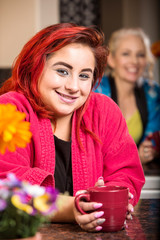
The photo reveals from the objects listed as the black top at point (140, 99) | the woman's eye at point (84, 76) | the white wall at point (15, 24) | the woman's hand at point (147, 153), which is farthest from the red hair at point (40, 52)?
the white wall at point (15, 24)

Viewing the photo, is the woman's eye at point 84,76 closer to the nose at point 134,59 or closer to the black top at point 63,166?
the black top at point 63,166

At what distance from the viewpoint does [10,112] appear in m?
0.61

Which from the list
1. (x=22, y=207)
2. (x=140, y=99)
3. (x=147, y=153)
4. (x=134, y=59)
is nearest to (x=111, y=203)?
(x=22, y=207)

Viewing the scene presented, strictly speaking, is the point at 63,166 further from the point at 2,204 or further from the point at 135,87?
the point at 135,87

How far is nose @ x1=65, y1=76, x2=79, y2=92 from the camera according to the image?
118 cm

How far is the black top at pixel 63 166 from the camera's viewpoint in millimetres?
1267

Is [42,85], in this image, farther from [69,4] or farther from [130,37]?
[69,4]

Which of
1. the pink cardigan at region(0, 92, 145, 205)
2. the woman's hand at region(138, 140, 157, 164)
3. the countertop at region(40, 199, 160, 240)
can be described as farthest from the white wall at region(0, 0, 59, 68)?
the countertop at region(40, 199, 160, 240)

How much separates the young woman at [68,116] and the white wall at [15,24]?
196 cm

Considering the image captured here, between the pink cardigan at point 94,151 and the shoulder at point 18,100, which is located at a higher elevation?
the shoulder at point 18,100

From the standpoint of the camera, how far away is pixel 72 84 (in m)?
1.19

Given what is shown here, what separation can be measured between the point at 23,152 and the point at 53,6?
266 centimetres

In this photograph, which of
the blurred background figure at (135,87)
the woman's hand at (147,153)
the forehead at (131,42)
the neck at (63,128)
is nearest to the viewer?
the neck at (63,128)

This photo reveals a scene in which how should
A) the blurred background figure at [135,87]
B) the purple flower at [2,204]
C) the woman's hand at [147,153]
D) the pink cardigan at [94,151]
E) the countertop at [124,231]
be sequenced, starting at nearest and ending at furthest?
the purple flower at [2,204] → the countertop at [124,231] → the pink cardigan at [94,151] → the woman's hand at [147,153] → the blurred background figure at [135,87]
